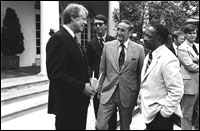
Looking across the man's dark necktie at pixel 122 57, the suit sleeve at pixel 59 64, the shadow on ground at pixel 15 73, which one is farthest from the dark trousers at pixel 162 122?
the shadow on ground at pixel 15 73

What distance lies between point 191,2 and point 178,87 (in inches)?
348

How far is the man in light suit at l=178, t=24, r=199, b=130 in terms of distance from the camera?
4055 mm

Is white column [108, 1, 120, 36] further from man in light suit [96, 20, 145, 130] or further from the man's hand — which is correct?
the man's hand

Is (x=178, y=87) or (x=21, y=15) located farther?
(x=21, y=15)

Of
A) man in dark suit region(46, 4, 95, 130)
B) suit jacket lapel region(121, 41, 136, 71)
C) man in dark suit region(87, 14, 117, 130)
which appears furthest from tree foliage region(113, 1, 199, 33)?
man in dark suit region(46, 4, 95, 130)

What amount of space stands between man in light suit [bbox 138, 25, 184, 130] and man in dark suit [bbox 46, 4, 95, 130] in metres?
0.65

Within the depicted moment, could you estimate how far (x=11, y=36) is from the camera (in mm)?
10039

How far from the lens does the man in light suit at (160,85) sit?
2.64 meters

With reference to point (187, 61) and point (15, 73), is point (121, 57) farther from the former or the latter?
point (15, 73)

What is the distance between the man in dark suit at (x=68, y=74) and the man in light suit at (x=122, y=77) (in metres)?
0.90

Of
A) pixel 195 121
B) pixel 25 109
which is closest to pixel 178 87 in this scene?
pixel 195 121

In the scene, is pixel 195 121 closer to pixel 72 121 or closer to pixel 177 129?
pixel 177 129

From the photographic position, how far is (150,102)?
2.79 meters

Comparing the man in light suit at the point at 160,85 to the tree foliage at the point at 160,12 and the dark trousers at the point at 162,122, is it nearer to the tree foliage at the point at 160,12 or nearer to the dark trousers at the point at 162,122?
the dark trousers at the point at 162,122
